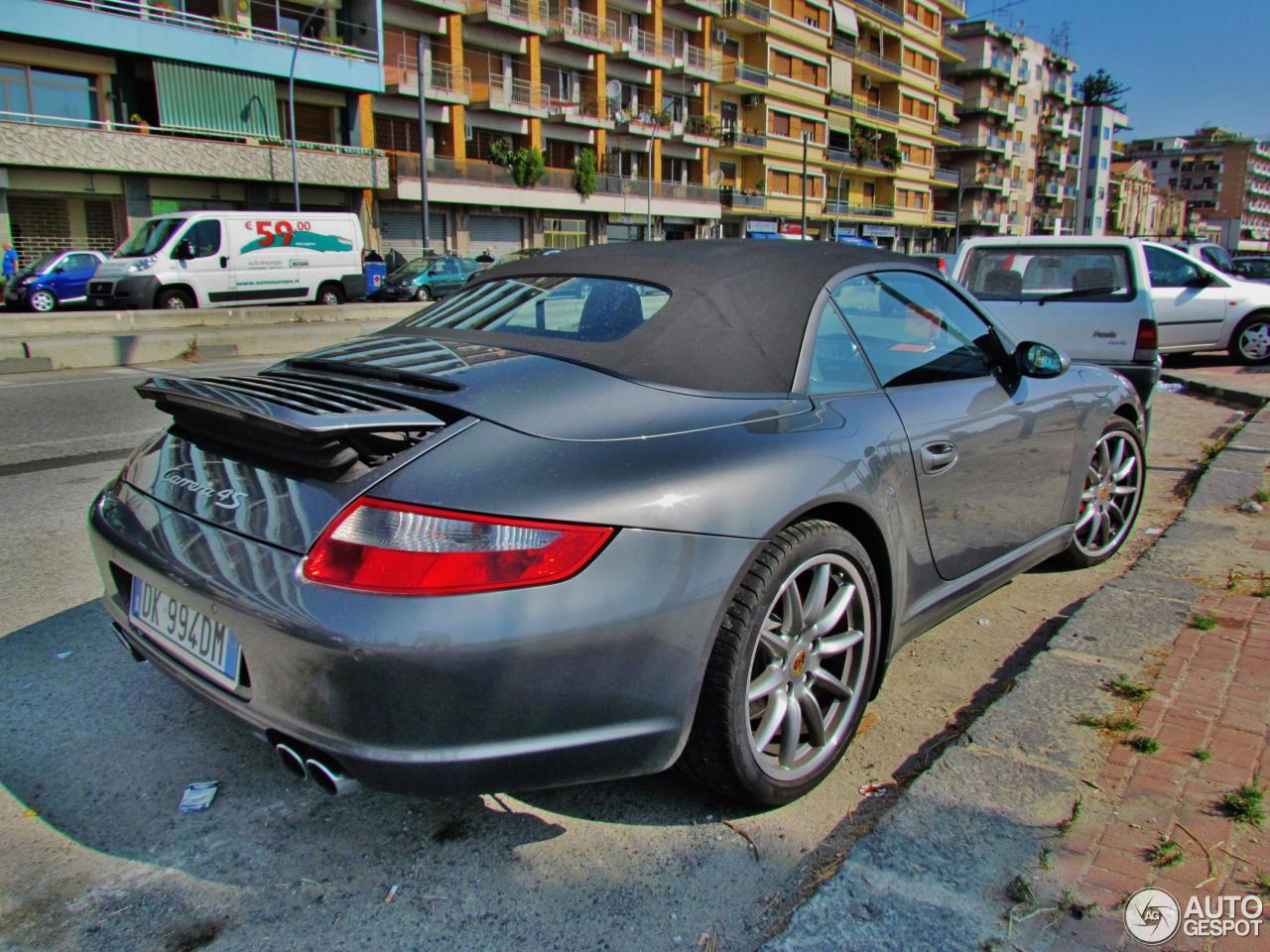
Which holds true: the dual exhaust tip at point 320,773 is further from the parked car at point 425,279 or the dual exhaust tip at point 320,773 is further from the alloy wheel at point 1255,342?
the parked car at point 425,279

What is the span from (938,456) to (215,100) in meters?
36.4

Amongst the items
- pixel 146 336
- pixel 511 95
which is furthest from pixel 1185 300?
pixel 511 95

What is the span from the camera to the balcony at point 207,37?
2894 centimetres

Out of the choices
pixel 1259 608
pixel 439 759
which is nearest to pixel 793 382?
pixel 439 759

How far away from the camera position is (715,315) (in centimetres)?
259

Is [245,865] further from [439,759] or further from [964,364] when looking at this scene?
[964,364]

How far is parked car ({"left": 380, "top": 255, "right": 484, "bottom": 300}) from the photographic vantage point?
26.6 metres

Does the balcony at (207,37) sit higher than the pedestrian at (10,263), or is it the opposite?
the balcony at (207,37)

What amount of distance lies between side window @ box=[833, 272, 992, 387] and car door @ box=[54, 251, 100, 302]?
75.3 feet

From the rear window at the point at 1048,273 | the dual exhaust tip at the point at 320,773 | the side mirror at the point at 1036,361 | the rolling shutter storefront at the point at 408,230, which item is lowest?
the dual exhaust tip at the point at 320,773

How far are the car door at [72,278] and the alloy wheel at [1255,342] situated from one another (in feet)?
74.6

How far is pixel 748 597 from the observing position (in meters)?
2.12

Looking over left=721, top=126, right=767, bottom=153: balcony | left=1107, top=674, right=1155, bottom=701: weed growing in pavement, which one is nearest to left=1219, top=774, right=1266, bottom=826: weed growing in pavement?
left=1107, top=674, right=1155, bottom=701: weed growing in pavement
